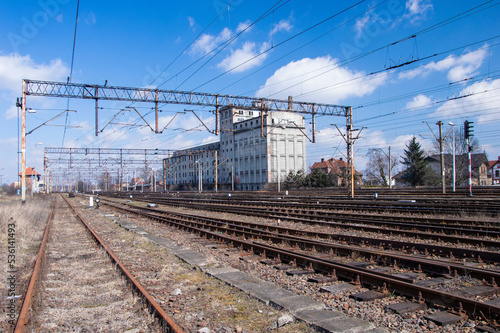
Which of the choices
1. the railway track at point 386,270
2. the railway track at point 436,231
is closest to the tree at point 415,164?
the railway track at point 436,231

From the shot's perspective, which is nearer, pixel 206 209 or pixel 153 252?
pixel 153 252

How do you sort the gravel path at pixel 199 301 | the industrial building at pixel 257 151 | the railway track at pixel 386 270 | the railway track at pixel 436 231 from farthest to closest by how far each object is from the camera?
the industrial building at pixel 257 151
the railway track at pixel 436 231
the railway track at pixel 386 270
the gravel path at pixel 199 301

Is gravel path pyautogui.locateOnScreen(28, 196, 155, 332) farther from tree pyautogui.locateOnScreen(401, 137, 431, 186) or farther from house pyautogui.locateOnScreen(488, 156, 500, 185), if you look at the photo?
house pyautogui.locateOnScreen(488, 156, 500, 185)

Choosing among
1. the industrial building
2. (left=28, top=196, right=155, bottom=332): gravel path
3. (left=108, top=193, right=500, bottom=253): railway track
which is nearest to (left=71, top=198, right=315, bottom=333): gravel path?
(left=28, top=196, right=155, bottom=332): gravel path

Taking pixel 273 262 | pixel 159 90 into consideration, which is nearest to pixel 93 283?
pixel 273 262

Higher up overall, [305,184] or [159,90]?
[159,90]

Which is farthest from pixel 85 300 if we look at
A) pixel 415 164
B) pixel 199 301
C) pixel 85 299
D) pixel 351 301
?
pixel 415 164

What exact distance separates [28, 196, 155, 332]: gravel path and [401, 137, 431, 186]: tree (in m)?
57.3

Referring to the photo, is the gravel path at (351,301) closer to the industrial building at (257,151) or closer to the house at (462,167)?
the house at (462,167)

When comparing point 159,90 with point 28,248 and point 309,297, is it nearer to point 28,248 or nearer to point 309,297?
point 28,248

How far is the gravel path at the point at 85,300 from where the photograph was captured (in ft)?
18.2

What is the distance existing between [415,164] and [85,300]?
2352 inches

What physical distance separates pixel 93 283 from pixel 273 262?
4210 mm

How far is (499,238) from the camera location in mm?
11492
